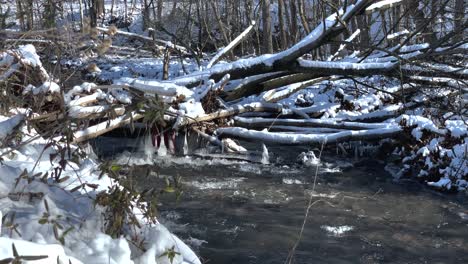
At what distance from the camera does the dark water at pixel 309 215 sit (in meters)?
4.92

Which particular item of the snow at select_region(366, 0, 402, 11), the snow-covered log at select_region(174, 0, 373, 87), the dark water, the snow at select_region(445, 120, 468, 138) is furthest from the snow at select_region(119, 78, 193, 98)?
the snow at select_region(445, 120, 468, 138)

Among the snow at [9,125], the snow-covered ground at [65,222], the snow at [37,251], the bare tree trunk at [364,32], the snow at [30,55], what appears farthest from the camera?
the bare tree trunk at [364,32]

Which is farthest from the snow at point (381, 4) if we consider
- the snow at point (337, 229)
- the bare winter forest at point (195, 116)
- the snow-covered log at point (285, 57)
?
the snow at point (337, 229)

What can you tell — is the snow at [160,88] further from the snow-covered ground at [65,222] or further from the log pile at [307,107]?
the snow-covered ground at [65,222]

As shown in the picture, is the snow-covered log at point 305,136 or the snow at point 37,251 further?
the snow-covered log at point 305,136

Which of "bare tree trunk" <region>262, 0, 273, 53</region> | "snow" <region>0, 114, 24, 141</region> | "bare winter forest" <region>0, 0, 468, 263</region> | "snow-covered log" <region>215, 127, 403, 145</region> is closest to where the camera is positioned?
"bare winter forest" <region>0, 0, 468, 263</region>

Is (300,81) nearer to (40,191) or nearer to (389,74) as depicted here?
(389,74)

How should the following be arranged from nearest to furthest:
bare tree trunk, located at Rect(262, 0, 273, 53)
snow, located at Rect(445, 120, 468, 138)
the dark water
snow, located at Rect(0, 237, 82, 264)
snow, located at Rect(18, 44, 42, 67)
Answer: snow, located at Rect(0, 237, 82, 264)
the dark water
snow, located at Rect(18, 44, 42, 67)
snow, located at Rect(445, 120, 468, 138)
bare tree trunk, located at Rect(262, 0, 273, 53)

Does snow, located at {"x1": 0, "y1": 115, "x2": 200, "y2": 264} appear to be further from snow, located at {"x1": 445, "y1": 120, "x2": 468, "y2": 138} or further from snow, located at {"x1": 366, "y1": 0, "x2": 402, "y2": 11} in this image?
snow, located at {"x1": 366, "y1": 0, "x2": 402, "y2": 11}

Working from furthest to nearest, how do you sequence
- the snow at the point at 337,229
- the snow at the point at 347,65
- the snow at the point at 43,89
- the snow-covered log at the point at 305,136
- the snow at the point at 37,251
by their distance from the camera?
1. the snow-covered log at the point at 305,136
2. the snow at the point at 347,65
3. the snow at the point at 337,229
4. the snow at the point at 43,89
5. the snow at the point at 37,251

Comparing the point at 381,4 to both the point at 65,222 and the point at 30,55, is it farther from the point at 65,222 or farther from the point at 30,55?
the point at 65,222

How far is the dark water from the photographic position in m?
4.92

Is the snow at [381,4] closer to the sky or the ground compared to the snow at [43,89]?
closer to the sky

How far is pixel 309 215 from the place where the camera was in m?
5.96
